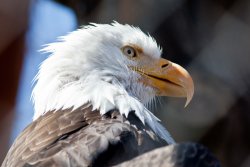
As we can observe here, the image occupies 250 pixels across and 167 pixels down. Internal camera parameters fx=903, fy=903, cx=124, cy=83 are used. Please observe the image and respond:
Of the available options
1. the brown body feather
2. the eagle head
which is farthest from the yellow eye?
the brown body feather

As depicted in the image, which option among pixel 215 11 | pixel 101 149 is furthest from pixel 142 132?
pixel 215 11

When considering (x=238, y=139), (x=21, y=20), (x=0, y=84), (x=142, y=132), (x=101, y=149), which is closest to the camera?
(x=101, y=149)

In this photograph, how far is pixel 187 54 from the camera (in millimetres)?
2982

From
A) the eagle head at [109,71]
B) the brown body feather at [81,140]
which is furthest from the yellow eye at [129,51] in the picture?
the brown body feather at [81,140]

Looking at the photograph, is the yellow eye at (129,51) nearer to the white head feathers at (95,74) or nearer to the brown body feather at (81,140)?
the white head feathers at (95,74)

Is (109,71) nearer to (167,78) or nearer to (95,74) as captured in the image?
(95,74)

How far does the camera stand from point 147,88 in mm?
2869

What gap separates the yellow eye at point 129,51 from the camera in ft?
9.50

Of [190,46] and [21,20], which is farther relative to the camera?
[190,46]

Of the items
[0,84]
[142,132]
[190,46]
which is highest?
[190,46]

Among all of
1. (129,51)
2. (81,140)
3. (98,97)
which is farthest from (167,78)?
(81,140)

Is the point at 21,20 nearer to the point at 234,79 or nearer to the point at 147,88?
the point at 147,88

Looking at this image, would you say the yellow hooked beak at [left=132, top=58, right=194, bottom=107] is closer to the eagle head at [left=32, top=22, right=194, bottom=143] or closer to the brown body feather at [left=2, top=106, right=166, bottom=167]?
the eagle head at [left=32, top=22, right=194, bottom=143]

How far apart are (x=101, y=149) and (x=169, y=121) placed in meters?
0.92
